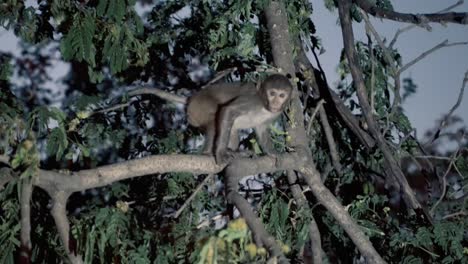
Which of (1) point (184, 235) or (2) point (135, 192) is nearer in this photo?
(1) point (184, 235)

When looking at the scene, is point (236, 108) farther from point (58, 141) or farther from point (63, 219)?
point (63, 219)

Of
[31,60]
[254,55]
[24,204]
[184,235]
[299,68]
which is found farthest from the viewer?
[31,60]

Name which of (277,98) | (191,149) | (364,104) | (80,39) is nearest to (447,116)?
(364,104)

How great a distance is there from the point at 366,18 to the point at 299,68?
4.68ft

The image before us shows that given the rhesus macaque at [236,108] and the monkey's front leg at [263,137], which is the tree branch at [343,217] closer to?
the rhesus macaque at [236,108]

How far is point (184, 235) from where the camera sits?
544 cm

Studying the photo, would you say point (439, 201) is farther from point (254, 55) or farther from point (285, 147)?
point (254, 55)

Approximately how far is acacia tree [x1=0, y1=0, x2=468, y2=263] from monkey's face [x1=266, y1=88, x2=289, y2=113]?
0.68 ft

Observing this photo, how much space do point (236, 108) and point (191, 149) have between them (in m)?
1.18

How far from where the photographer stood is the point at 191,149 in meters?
7.39

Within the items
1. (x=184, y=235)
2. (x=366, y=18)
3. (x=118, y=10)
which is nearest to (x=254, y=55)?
(x=366, y=18)

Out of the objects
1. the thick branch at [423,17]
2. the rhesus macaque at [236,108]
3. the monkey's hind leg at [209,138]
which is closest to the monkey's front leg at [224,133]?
the rhesus macaque at [236,108]

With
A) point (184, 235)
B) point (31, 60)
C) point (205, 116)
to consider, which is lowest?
point (184, 235)

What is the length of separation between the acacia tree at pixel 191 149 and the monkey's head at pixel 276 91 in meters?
0.21
